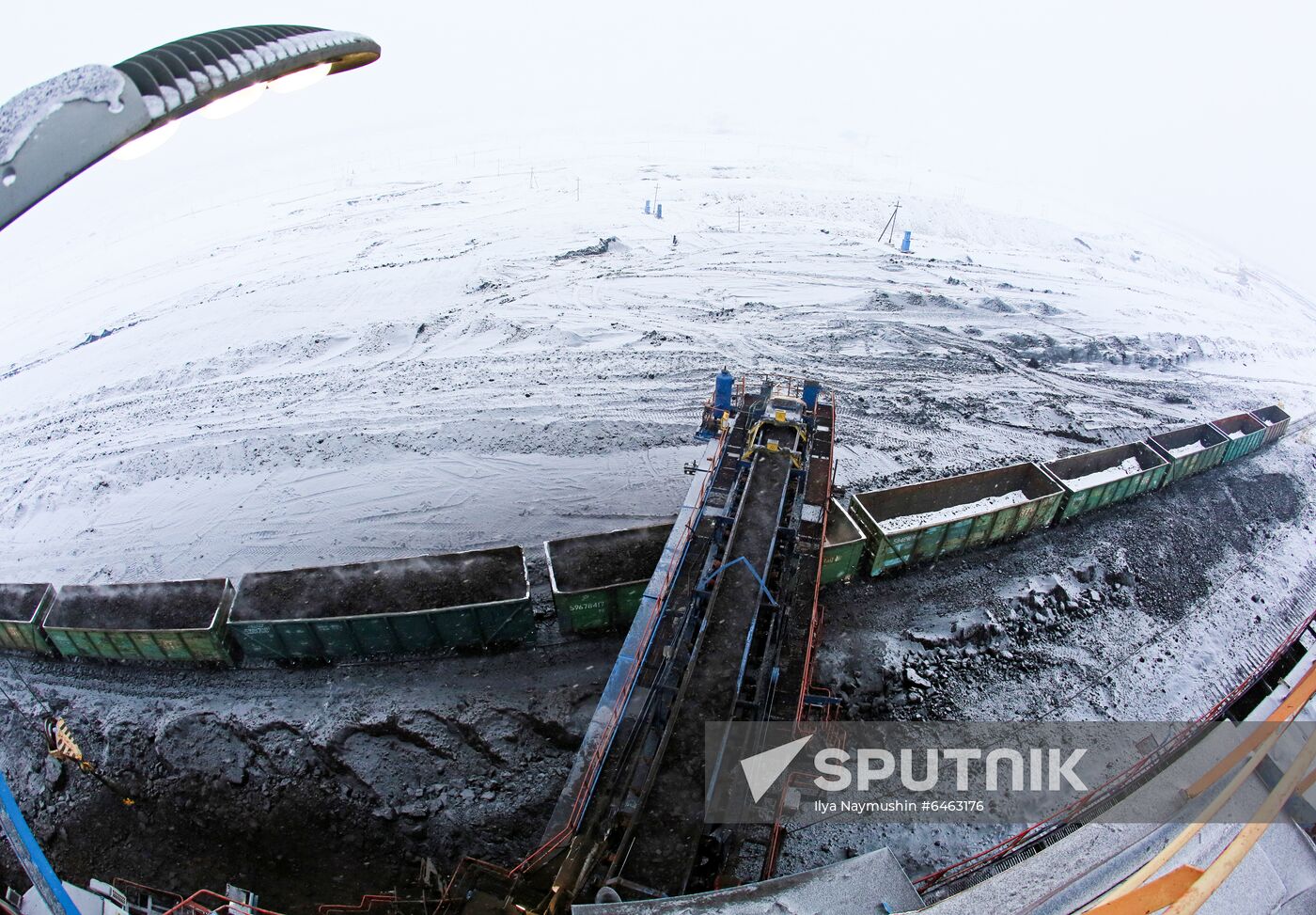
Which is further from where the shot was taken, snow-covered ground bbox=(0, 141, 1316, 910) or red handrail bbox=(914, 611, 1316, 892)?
snow-covered ground bbox=(0, 141, 1316, 910)

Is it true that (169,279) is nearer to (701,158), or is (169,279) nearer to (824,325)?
(824,325)

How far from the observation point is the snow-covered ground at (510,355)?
1883cm

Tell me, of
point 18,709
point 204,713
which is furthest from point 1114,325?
point 18,709

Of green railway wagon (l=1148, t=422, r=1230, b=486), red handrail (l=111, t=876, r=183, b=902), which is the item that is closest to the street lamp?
red handrail (l=111, t=876, r=183, b=902)

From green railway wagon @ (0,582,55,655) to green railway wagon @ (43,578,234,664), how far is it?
Answer: 22 cm

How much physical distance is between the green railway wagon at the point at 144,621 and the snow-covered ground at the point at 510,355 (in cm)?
243

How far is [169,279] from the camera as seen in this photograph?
32.0 metres

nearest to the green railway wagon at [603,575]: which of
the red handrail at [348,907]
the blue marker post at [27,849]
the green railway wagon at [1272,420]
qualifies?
the red handrail at [348,907]

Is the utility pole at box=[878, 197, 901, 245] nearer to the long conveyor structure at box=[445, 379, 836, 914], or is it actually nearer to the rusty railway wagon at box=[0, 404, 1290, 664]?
the rusty railway wagon at box=[0, 404, 1290, 664]

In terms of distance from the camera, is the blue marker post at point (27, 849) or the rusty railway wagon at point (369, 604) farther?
the rusty railway wagon at point (369, 604)

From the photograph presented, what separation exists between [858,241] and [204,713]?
36.3 meters

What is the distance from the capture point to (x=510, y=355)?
2545cm

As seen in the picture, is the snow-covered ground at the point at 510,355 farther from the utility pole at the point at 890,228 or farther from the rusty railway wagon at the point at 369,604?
the rusty railway wagon at the point at 369,604

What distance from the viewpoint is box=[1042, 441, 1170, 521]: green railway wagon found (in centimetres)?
1800
